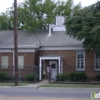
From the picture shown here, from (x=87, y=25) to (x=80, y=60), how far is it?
6.74 metres

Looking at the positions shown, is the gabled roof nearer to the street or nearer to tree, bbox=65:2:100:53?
tree, bbox=65:2:100:53

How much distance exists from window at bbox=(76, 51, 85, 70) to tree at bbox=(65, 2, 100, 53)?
412 centimetres

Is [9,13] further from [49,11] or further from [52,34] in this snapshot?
Result: [52,34]

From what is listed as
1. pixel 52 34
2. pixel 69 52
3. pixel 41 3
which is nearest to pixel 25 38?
pixel 52 34

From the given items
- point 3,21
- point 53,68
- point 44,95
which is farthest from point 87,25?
point 3,21

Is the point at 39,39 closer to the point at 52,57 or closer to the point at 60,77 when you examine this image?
the point at 52,57

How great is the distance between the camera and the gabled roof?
43769mm

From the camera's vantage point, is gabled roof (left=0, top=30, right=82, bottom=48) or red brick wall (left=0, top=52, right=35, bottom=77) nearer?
red brick wall (left=0, top=52, right=35, bottom=77)

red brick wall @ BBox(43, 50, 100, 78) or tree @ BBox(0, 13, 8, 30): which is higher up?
tree @ BBox(0, 13, 8, 30)

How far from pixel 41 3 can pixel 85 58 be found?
1844 centimetres

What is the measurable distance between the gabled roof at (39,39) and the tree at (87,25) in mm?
5183

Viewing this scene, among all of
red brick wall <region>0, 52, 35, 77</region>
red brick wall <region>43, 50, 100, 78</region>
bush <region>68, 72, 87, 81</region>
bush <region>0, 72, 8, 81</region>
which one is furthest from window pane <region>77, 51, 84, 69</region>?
bush <region>0, 72, 8, 81</region>

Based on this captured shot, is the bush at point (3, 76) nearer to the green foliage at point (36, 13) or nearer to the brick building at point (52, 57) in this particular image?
the brick building at point (52, 57)

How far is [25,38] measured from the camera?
46688mm
